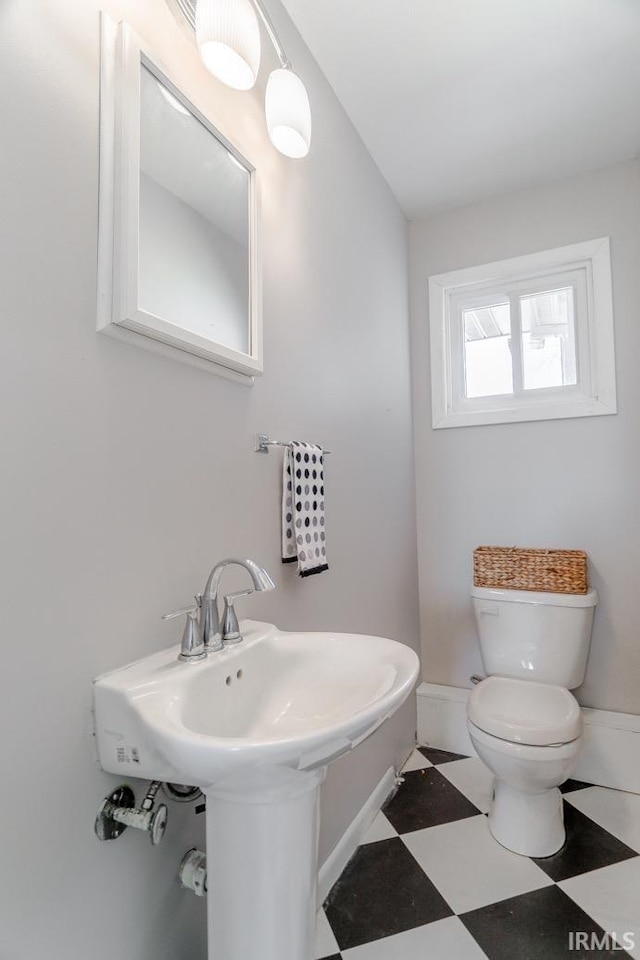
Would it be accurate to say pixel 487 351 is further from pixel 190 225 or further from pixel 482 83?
pixel 190 225

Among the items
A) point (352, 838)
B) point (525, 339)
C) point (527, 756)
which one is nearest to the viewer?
point (527, 756)

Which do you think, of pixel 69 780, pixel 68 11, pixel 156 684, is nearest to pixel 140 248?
pixel 68 11

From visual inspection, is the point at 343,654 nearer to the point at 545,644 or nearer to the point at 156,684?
the point at 156,684

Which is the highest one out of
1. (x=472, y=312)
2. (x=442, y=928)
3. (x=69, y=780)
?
(x=472, y=312)

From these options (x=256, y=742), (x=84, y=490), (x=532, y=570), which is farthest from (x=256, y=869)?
(x=532, y=570)

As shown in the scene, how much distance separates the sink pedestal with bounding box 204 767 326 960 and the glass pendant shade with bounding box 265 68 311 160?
136 cm

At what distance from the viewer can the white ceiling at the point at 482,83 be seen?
1.39m

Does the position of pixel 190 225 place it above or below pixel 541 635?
above

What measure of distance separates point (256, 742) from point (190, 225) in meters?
0.95

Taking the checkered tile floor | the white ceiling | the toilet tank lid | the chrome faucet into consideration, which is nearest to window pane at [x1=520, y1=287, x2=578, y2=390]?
the white ceiling

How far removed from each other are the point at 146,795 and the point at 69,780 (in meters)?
0.14

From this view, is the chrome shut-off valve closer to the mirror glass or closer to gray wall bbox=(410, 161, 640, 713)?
the mirror glass

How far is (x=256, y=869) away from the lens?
78cm

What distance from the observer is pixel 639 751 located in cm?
180
